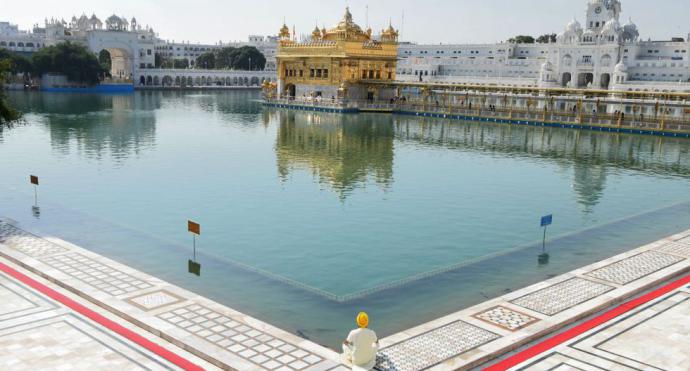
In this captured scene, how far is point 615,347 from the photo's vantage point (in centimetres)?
1030

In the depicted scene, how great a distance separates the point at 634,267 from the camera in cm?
1462

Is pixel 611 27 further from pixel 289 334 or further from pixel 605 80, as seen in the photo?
pixel 289 334

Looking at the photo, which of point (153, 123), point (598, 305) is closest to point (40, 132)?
point (153, 123)

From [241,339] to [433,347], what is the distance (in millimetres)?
3100

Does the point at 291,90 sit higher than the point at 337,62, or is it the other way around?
the point at 337,62

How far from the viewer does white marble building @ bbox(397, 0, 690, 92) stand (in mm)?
89250

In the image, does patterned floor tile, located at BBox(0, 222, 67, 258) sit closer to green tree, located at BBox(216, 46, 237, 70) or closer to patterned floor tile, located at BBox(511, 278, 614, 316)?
patterned floor tile, located at BBox(511, 278, 614, 316)

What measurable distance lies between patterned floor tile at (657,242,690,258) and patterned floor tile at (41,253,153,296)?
1278 cm

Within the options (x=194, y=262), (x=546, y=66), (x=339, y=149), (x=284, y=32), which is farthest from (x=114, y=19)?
(x=194, y=262)

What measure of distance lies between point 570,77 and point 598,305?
94766 millimetres

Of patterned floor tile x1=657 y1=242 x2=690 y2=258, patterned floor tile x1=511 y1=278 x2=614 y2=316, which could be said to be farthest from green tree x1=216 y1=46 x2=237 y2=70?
patterned floor tile x1=511 y1=278 x2=614 y2=316

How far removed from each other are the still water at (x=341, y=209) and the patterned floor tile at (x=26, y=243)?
100 cm

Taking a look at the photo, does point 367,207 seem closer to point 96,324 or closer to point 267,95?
point 96,324

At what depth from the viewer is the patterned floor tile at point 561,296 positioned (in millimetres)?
→ 11953
